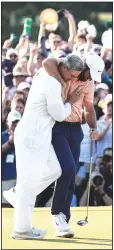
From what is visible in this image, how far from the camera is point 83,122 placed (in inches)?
389

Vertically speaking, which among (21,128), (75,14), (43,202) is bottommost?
(43,202)

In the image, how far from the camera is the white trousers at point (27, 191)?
638 cm

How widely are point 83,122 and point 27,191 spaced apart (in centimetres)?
360

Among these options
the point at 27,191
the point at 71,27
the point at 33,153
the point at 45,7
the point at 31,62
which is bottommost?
the point at 27,191

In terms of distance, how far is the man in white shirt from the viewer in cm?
632

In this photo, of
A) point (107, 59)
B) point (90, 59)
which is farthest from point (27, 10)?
point (90, 59)

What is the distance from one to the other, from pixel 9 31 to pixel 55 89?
197 inches

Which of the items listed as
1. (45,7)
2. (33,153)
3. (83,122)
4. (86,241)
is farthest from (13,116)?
(86,241)

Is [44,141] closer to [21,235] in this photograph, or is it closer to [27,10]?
[21,235]

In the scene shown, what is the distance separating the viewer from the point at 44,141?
641 centimetres

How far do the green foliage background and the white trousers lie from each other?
4.78 meters

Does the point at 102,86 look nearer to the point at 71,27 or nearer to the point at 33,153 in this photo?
the point at 71,27

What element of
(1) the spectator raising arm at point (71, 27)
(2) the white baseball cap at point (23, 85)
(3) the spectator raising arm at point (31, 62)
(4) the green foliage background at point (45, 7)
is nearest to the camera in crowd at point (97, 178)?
(2) the white baseball cap at point (23, 85)

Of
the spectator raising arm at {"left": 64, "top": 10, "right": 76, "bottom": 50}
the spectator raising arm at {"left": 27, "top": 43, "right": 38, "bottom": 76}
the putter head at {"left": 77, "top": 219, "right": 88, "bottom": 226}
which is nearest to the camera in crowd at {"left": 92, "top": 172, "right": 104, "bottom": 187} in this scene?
the spectator raising arm at {"left": 27, "top": 43, "right": 38, "bottom": 76}
